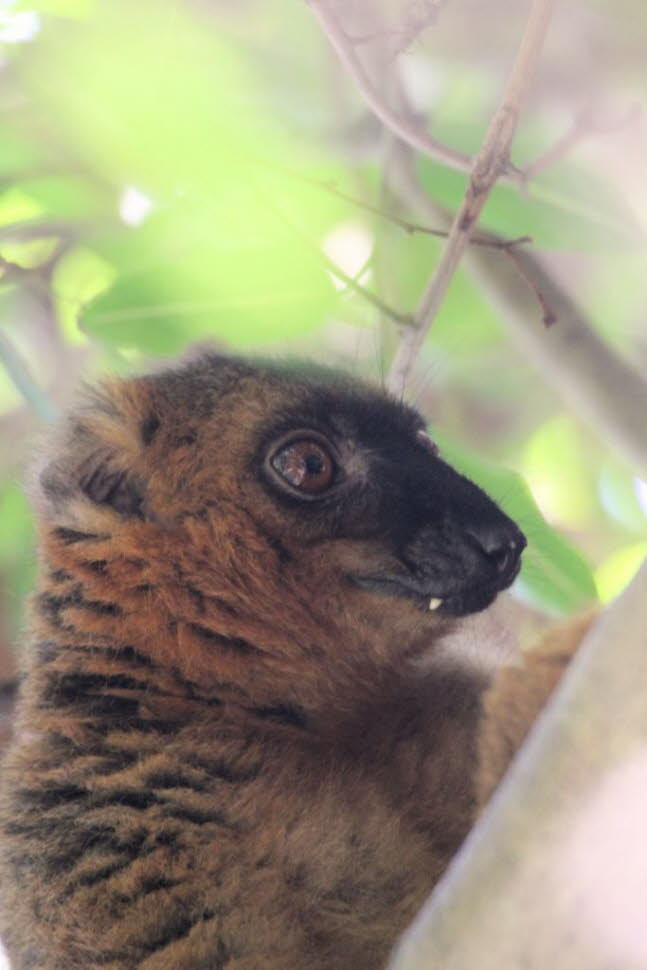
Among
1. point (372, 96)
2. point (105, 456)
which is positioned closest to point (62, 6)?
point (372, 96)

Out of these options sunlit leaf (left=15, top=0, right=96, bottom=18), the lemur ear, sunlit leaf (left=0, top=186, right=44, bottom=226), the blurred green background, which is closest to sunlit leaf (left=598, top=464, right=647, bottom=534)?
the blurred green background

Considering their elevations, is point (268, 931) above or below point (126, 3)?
below

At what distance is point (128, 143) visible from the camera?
2912mm

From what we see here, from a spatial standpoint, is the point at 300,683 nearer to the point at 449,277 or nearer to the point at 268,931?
the point at 268,931

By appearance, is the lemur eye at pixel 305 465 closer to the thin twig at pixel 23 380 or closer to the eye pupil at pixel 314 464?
the eye pupil at pixel 314 464

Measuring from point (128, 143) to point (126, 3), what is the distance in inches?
14.8

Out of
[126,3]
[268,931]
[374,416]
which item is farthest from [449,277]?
[268,931]

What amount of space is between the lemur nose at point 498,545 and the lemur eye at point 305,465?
342mm

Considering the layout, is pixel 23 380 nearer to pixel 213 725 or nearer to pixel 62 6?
pixel 62 6

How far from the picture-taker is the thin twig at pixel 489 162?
2.33 metres

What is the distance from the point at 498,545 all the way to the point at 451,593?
137 millimetres

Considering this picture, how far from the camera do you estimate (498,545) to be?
8.07 ft

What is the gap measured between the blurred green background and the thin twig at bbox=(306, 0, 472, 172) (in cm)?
20

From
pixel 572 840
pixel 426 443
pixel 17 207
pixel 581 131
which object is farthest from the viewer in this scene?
pixel 17 207
